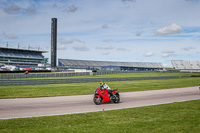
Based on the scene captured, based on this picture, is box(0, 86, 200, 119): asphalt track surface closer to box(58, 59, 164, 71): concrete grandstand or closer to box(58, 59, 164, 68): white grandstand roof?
box(58, 59, 164, 71): concrete grandstand

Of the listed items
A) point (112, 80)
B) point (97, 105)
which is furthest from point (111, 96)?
point (112, 80)

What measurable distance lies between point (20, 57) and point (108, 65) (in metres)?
47.9

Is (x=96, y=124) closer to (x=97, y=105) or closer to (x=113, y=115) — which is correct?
(x=113, y=115)

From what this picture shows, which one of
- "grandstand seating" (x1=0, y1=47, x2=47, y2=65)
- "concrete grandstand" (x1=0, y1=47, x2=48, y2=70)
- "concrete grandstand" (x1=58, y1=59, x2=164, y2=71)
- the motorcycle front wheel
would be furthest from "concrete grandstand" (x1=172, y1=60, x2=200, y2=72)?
the motorcycle front wheel

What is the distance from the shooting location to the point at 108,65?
117000mm

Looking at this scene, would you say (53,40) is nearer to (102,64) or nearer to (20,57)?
(20,57)

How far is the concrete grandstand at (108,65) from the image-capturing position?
336 ft

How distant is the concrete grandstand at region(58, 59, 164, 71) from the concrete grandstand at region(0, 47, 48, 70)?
22.6 m

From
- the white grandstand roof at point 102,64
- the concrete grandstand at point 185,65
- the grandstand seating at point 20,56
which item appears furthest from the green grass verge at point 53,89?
the concrete grandstand at point 185,65

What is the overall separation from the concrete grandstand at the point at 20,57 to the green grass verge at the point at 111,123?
9836 centimetres

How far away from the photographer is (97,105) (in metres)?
12.4

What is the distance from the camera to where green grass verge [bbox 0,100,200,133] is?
23.0 ft

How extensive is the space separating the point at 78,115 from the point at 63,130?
237 cm

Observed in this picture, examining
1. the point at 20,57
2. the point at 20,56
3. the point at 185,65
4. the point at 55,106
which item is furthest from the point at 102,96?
the point at 20,56
